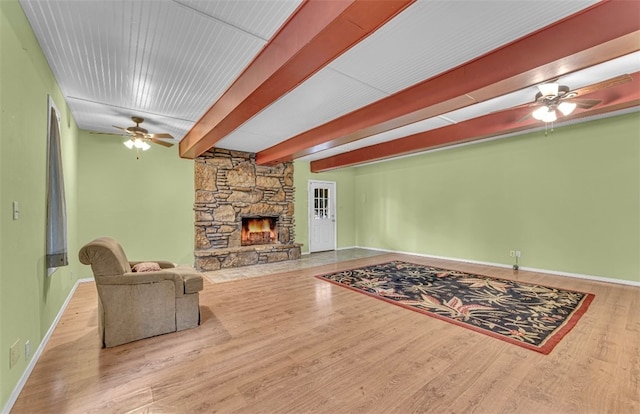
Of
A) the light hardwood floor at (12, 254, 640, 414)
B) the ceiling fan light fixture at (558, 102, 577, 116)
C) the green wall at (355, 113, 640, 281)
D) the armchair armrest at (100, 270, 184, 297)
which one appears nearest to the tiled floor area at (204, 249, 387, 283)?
the green wall at (355, 113, 640, 281)

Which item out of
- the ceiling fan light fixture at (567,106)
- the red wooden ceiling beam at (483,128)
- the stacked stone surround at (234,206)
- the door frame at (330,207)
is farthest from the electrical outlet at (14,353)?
the door frame at (330,207)

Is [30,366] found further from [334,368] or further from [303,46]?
[303,46]

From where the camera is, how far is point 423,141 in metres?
5.14

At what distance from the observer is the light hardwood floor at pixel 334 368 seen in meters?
1.80

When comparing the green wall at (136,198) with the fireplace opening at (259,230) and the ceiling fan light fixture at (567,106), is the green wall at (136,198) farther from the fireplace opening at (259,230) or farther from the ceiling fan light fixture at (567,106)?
the ceiling fan light fixture at (567,106)

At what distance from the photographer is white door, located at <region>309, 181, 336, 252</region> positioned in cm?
793

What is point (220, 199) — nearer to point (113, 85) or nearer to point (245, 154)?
point (245, 154)

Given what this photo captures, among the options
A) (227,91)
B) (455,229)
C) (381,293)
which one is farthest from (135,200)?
(455,229)

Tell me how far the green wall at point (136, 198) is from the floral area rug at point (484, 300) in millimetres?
3313

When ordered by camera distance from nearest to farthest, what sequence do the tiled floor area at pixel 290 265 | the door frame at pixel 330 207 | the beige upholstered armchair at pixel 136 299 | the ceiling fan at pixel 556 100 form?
the beige upholstered armchair at pixel 136 299 < the ceiling fan at pixel 556 100 < the tiled floor area at pixel 290 265 < the door frame at pixel 330 207

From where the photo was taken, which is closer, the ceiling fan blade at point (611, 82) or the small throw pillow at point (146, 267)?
the ceiling fan blade at point (611, 82)

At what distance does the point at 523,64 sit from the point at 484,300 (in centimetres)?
293

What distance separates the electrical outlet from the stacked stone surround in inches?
144

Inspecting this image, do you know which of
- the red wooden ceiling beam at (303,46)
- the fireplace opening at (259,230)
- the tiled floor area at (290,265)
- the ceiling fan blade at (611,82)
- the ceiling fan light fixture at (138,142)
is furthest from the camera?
the fireplace opening at (259,230)
